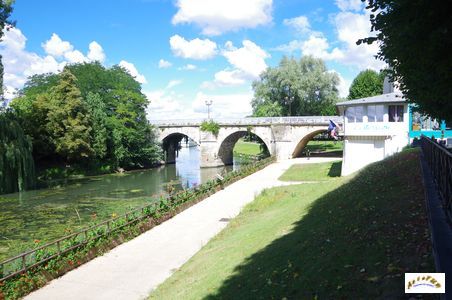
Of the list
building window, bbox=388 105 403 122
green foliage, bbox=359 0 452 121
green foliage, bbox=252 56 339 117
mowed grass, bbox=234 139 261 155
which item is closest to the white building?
building window, bbox=388 105 403 122

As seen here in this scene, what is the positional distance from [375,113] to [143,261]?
22.2m

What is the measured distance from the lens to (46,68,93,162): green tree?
4228 cm

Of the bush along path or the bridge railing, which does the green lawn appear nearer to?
the bridge railing

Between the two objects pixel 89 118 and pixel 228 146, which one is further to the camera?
pixel 228 146

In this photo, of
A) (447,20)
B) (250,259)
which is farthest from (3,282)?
(447,20)

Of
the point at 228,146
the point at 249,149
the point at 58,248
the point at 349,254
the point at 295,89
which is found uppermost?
the point at 295,89

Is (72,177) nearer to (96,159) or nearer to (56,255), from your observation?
(96,159)

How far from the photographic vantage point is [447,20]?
5332mm

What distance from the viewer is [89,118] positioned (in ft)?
150

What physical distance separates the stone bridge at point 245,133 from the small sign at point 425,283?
41.5m

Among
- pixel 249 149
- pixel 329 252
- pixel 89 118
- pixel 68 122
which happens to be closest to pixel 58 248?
pixel 329 252

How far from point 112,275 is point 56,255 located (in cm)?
224

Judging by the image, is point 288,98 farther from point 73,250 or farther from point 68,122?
point 73,250

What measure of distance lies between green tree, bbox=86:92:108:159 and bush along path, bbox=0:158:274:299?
2779 cm
